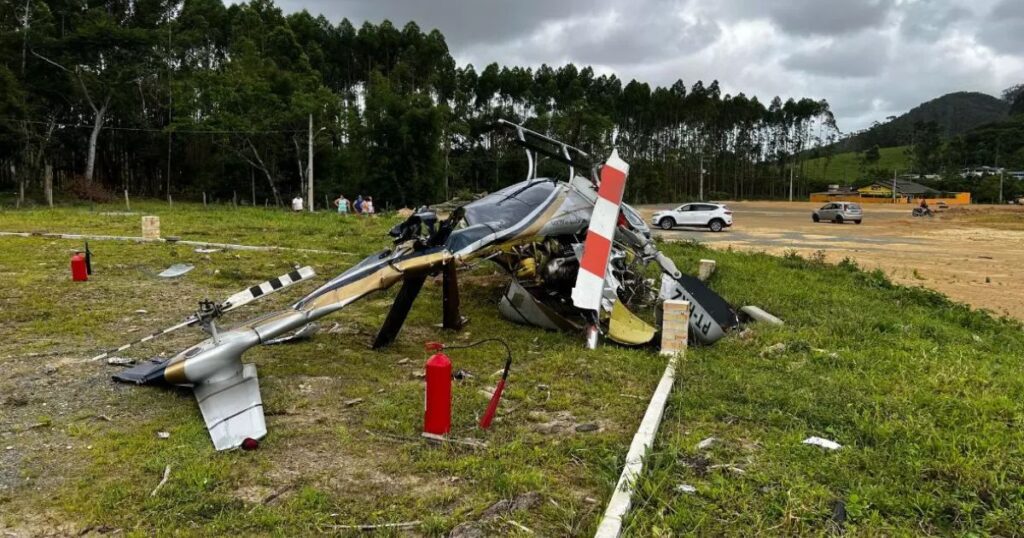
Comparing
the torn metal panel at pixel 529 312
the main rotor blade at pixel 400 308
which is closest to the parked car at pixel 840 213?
the torn metal panel at pixel 529 312

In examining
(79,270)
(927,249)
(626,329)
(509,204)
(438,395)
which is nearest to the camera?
(438,395)

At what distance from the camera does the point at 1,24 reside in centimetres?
3772

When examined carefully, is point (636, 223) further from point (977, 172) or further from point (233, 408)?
point (977, 172)

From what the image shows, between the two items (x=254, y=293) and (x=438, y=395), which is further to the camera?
→ (x=254, y=293)

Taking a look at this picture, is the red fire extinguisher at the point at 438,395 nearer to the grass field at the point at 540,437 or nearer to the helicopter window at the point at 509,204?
the grass field at the point at 540,437

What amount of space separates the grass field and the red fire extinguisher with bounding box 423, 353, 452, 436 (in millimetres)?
189

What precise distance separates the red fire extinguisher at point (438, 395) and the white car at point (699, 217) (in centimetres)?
2860

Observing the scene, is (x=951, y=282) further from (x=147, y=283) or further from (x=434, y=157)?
(x=434, y=157)

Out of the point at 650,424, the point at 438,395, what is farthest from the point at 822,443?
the point at 438,395

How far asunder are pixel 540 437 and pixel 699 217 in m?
28.5

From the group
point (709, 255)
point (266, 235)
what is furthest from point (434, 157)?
point (709, 255)

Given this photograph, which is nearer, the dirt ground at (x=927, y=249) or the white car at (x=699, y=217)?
the dirt ground at (x=927, y=249)

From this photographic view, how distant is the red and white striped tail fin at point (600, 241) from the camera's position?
580cm

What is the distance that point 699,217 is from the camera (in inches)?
1224
